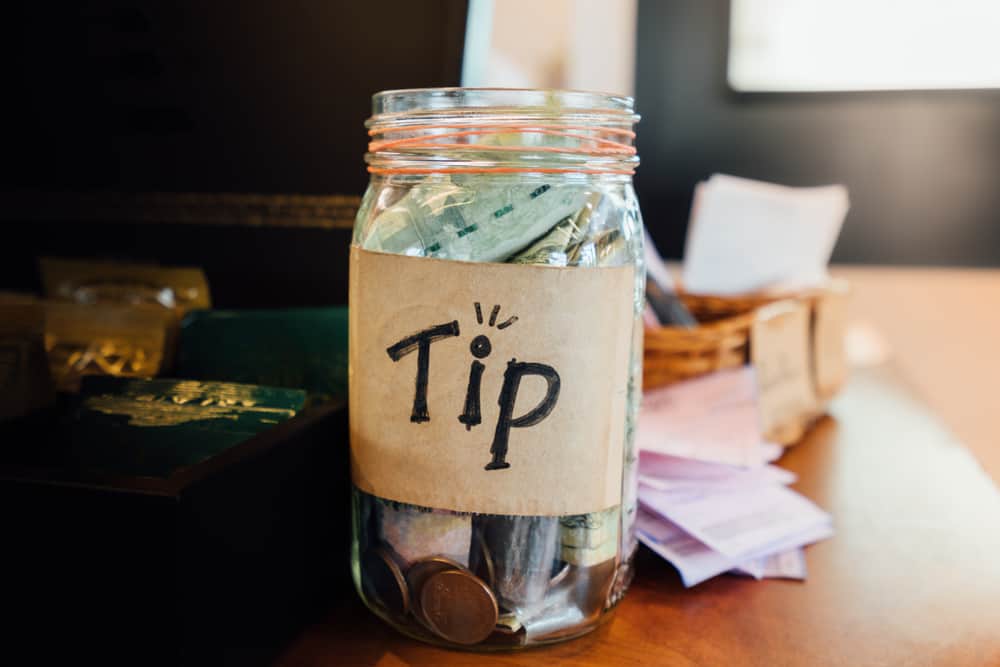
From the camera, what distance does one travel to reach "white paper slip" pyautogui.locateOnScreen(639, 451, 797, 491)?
54 centimetres

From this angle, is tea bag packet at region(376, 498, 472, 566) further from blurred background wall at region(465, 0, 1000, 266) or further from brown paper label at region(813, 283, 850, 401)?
blurred background wall at region(465, 0, 1000, 266)

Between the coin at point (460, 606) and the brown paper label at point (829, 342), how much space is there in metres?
0.51

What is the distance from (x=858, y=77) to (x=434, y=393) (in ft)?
5.97

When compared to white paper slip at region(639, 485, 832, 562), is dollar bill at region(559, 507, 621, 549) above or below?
above

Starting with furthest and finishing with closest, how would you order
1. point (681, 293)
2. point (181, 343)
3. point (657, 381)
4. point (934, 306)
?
1. point (934, 306)
2. point (681, 293)
3. point (657, 381)
4. point (181, 343)

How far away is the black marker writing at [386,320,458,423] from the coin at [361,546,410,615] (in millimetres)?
70

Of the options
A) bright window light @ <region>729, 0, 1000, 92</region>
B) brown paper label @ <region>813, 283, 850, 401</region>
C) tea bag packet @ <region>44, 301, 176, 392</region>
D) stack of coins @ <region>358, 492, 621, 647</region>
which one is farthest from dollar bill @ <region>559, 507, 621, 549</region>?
bright window light @ <region>729, 0, 1000, 92</region>

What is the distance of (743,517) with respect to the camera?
50 cm

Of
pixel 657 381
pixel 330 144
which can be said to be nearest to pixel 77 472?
pixel 330 144

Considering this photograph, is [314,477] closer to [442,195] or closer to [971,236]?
[442,195]

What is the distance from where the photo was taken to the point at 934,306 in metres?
1.85

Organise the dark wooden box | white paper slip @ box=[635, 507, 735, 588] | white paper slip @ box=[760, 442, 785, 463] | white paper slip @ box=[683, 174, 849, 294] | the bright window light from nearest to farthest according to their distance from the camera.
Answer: the dark wooden box, white paper slip @ box=[635, 507, 735, 588], white paper slip @ box=[760, 442, 785, 463], white paper slip @ box=[683, 174, 849, 294], the bright window light

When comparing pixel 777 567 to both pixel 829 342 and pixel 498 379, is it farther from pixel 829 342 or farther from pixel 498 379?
pixel 829 342

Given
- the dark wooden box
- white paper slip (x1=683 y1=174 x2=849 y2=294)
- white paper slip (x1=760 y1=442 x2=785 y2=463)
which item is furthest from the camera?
white paper slip (x1=683 y1=174 x2=849 y2=294)
